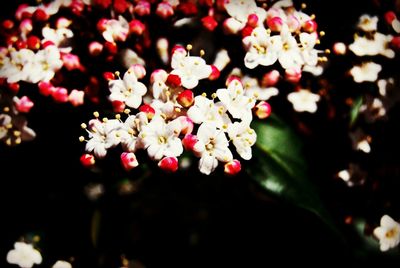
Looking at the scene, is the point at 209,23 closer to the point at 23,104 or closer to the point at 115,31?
the point at 115,31

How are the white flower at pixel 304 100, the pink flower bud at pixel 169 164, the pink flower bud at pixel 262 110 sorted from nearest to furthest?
1. the pink flower bud at pixel 169 164
2. the pink flower bud at pixel 262 110
3. the white flower at pixel 304 100

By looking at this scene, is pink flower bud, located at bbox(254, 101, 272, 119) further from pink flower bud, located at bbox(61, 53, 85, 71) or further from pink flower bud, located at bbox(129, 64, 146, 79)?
pink flower bud, located at bbox(61, 53, 85, 71)

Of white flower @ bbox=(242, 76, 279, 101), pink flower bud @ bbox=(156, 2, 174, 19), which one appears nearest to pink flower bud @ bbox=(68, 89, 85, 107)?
pink flower bud @ bbox=(156, 2, 174, 19)

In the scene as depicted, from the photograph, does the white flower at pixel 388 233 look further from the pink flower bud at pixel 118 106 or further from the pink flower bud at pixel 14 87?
the pink flower bud at pixel 14 87

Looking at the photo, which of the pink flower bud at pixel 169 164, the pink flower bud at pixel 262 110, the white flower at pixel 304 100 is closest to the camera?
the pink flower bud at pixel 169 164

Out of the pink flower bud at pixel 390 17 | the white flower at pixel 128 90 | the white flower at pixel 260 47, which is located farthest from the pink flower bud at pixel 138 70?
the pink flower bud at pixel 390 17

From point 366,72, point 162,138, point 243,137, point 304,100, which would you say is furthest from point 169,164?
point 366,72

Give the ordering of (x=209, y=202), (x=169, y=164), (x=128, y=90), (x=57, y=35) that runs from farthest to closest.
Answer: (x=209, y=202) < (x=57, y=35) < (x=128, y=90) < (x=169, y=164)
